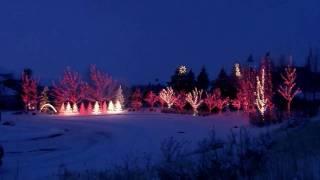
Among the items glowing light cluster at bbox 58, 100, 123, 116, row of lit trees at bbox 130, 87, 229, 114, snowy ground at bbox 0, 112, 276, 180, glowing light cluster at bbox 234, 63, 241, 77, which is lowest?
snowy ground at bbox 0, 112, 276, 180

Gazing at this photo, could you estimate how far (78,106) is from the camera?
63.2 meters

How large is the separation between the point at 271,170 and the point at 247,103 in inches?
1525

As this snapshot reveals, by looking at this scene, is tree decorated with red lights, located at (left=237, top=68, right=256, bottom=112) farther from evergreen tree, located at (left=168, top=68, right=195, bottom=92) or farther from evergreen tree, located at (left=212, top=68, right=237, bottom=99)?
evergreen tree, located at (left=168, top=68, right=195, bottom=92)

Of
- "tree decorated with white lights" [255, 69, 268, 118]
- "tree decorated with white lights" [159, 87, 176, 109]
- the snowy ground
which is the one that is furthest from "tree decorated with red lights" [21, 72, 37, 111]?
"tree decorated with white lights" [255, 69, 268, 118]

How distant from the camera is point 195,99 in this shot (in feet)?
171

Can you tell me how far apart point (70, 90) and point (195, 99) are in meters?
18.1

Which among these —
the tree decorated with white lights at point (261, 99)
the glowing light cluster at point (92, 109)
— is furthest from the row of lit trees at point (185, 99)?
the tree decorated with white lights at point (261, 99)

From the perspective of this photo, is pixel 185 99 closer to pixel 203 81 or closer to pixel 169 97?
pixel 169 97

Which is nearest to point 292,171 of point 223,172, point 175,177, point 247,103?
point 223,172

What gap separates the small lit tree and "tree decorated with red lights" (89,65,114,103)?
50.0 feet

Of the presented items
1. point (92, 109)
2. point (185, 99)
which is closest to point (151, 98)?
point (92, 109)

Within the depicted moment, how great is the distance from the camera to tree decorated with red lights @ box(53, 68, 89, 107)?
61.8 meters

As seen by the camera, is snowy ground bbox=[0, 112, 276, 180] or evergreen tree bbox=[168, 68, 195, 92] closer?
snowy ground bbox=[0, 112, 276, 180]

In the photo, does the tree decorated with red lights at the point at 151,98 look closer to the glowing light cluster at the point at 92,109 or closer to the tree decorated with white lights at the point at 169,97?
the tree decorated with white lights at the point at 169,97
